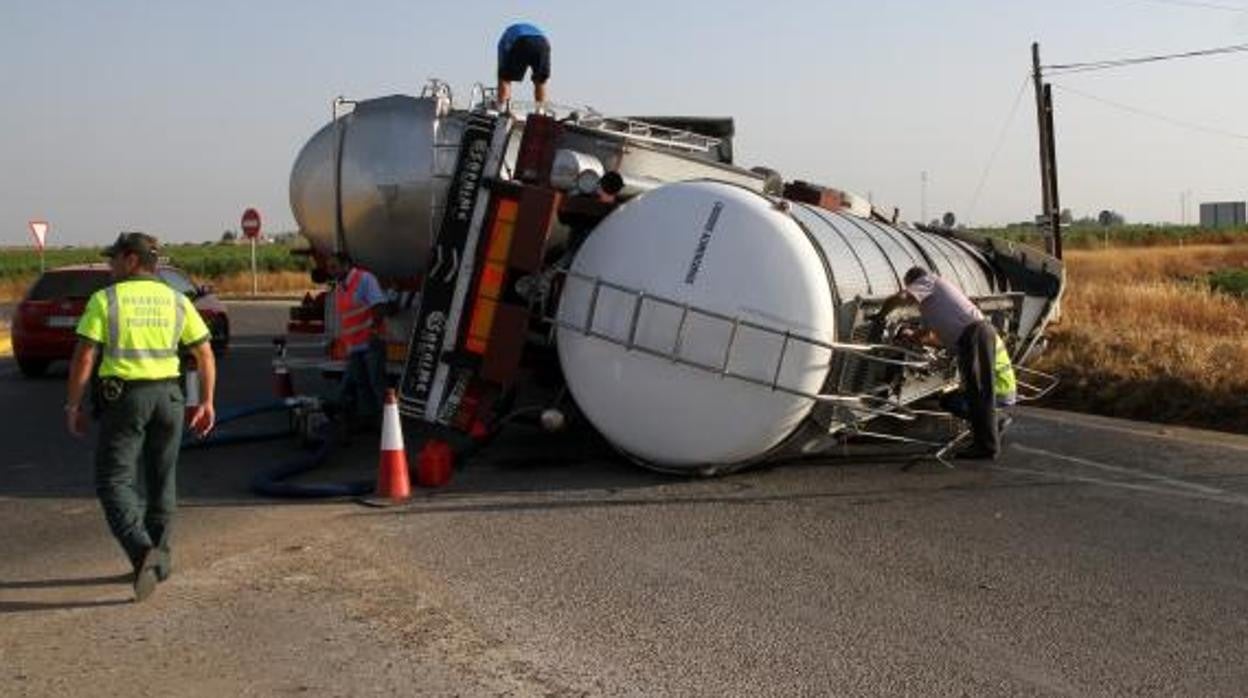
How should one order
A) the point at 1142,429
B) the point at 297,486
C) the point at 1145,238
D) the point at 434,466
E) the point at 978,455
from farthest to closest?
the point at 1145,238, the point at 1142,429, the point at 978,455, the point at 434,466, the point at 297,486

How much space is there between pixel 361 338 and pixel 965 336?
4736mm

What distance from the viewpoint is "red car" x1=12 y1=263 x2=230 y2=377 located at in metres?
17.4

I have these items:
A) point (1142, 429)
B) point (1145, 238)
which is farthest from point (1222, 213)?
point (1142, 429)

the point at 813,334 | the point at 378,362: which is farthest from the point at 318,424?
the point at 813,334

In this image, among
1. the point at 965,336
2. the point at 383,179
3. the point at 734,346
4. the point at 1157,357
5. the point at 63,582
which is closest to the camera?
the point at 63,582

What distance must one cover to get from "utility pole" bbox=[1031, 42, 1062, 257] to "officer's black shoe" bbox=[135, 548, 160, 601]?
819 inches

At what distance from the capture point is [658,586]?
590 cm

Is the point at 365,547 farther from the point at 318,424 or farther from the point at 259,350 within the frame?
the point at 259,350

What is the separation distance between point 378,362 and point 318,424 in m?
0.69

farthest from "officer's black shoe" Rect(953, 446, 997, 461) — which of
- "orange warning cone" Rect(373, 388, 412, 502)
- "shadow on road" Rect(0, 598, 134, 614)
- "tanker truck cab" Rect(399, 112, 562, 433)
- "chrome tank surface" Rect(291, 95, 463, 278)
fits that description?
"shadow on road" Rect(0, 598, 134, 614)

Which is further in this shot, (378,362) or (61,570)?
(378,362)

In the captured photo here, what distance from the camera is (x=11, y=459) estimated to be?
10.0 metres

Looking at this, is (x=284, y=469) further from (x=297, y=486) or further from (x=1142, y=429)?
(x=1142, y=429)

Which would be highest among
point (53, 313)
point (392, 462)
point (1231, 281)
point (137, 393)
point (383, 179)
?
point (383, 179)
